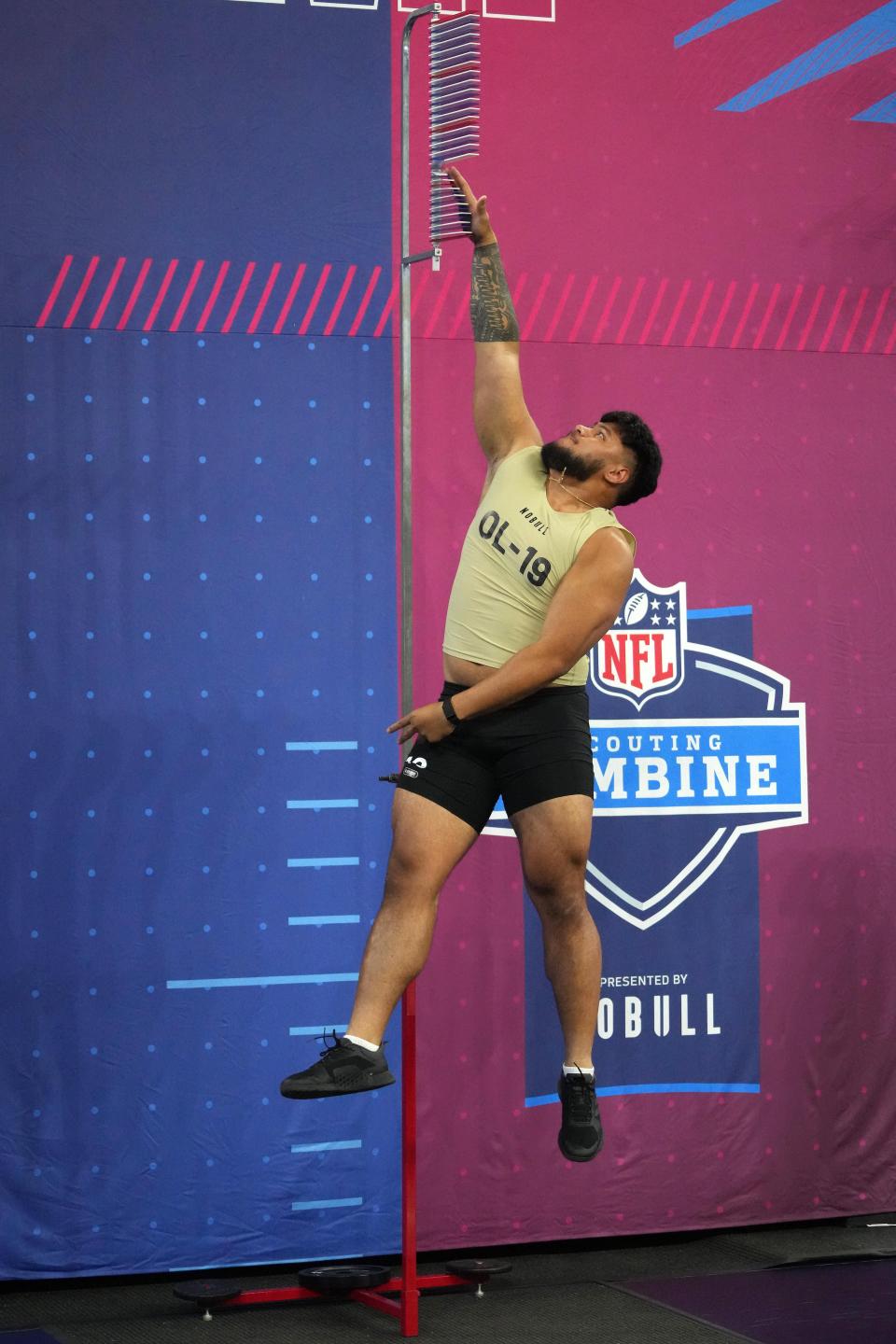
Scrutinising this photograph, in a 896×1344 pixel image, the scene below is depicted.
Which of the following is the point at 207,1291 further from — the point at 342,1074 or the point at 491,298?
the point at 491,298

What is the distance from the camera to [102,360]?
4.06 metres

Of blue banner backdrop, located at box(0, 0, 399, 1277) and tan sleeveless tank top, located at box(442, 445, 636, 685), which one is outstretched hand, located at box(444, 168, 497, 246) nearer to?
tan sleeveless tank top, located at box(442, 445, 636, 685)

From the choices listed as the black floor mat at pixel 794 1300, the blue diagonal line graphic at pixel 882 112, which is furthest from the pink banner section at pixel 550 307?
the black floor mat at pixel 794 1300

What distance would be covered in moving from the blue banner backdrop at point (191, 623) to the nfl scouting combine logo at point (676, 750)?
62 cm

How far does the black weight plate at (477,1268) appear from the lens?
12.9ft

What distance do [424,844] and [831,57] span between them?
2.55 meters

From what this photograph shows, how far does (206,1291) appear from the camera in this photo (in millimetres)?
3771

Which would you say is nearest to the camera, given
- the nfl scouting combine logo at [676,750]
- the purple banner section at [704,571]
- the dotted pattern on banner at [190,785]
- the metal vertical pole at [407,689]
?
the metal vertical pole at [407,689]

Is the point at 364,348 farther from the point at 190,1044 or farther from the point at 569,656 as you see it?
the point at 190,1044

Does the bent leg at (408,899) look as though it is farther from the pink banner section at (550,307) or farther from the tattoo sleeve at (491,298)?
the pink banner section at (550,307)

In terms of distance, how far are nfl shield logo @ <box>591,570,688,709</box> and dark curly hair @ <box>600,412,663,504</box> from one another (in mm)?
879

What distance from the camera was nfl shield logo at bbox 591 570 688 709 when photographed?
4.43 metres

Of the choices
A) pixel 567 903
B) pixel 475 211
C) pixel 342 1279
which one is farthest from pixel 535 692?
pixel 342 1279

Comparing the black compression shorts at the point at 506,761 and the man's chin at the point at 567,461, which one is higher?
the man's chin at the point at 567,461
